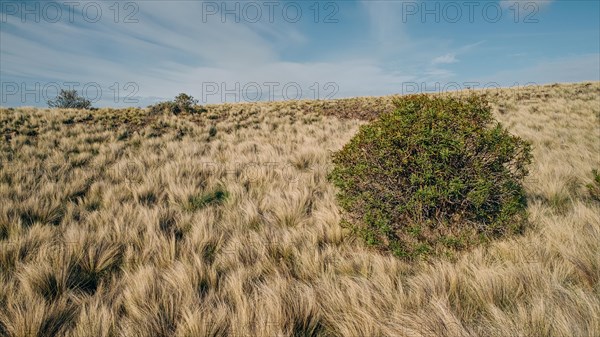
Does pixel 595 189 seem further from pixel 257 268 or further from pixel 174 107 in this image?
pixel 174 107

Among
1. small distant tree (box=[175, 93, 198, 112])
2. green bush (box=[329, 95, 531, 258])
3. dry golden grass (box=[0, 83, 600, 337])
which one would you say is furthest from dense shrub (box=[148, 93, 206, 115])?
green bush (box=[329, 95, 531, 258])

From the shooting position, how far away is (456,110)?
11.7 ft

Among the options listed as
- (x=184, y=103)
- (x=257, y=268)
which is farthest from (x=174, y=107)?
(x=257, y=268)

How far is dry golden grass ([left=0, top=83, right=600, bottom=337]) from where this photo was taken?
2.14 meters

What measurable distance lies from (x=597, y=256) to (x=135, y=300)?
3832 mm

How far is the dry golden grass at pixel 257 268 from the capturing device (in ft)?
7.02

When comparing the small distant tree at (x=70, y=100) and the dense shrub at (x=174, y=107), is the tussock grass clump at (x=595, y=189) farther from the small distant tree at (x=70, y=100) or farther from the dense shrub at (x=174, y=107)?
the small distant tree at (x=70, y=100)

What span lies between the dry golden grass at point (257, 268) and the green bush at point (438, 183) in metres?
0.24

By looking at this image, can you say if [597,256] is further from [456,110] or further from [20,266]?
[20,266]

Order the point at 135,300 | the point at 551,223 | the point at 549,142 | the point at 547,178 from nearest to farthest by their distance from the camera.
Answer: the point at 135,300 → the point at 551,223 → the point at 547,178 → the point at 549,142

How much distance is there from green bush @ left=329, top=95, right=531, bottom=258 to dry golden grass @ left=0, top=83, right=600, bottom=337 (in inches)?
9.5

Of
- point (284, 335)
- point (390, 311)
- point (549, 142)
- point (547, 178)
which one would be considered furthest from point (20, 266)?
point (549, 142)

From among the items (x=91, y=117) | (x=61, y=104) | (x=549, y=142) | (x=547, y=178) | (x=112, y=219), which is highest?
(x=61, y=104)

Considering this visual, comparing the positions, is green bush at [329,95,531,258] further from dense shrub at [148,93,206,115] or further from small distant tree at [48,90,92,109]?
small distant tree at [48,90,92,109]
